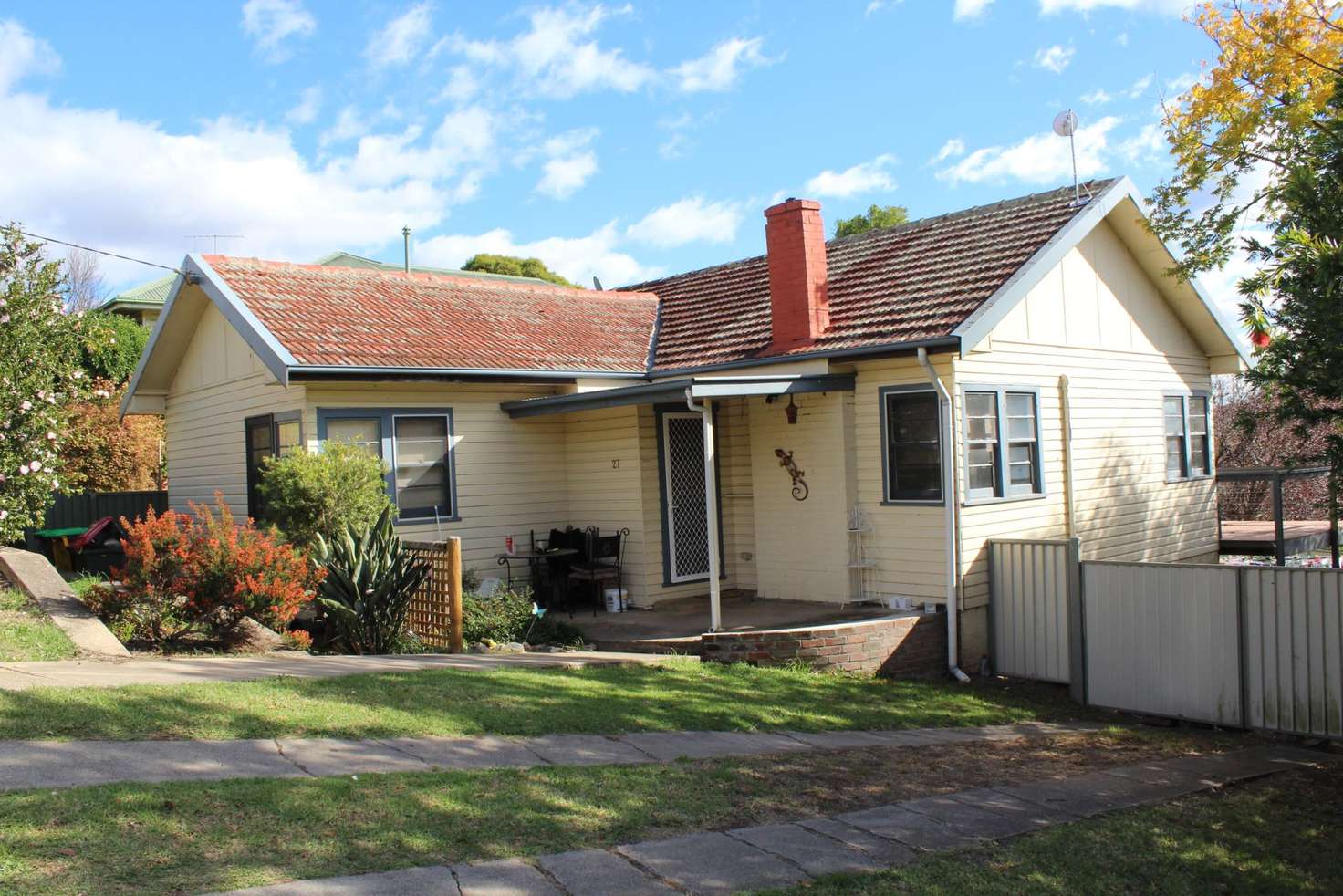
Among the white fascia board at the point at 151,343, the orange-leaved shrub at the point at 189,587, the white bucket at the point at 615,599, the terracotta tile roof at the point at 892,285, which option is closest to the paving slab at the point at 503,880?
the orange-leaved shrub at the point at 189,587

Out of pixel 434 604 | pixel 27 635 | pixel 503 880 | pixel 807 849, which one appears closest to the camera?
pixel 503 880

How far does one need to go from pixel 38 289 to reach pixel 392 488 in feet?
16.6

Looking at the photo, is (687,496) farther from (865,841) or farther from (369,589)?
(865,841)

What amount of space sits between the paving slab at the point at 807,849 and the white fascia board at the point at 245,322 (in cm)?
849

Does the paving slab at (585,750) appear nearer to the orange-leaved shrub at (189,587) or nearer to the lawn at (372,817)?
the lawn at (372,817)

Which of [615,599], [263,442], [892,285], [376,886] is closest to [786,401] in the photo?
[892,285]

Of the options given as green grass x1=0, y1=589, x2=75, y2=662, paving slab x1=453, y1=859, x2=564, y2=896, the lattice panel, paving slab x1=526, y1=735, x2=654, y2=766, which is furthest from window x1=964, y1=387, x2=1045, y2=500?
green grass x1=0, y1=589, x2=75, y2=662

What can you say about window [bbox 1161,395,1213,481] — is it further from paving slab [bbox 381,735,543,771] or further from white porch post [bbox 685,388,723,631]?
paving slab [bbox 381,735,543,771]

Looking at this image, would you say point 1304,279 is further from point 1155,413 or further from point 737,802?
point 1155,413

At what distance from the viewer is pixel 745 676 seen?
35.0ft

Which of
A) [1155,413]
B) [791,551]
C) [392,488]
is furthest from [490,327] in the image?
[1155,413]

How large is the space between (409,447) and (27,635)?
17.6ft

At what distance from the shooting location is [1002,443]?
43.2 feet

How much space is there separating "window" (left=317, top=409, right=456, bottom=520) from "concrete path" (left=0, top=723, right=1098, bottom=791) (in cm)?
674
